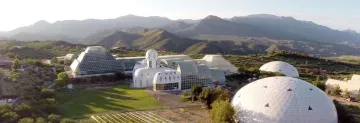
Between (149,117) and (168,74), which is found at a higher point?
(168,74)

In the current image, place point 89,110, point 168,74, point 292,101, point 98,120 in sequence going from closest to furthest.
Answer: point 292,101, point 98,120, point 89,110, point 168,74

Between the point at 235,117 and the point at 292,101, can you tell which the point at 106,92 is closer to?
the point at 235,117

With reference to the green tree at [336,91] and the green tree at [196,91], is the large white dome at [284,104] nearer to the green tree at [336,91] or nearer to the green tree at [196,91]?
the green tree at [196,91]

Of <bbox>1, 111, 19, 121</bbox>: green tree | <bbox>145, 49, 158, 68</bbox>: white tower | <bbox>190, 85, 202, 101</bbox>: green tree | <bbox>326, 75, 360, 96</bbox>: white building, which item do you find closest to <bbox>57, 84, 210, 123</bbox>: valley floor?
<bbox>190, 85, 202, 101</bbox>: green tree

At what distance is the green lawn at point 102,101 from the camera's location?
63391 mm

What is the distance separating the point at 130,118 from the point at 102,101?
1464cm

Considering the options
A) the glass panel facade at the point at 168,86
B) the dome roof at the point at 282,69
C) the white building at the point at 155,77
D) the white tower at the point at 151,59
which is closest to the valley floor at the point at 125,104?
the glass panel facade at the point at 168,86

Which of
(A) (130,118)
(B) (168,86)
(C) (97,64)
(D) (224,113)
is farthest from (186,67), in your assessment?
(D) (224,113)

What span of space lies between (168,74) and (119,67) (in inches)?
966

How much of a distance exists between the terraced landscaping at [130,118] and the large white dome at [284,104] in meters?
13.6

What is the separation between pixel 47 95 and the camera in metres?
68.4

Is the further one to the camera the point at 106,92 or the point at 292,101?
the point at 106,92

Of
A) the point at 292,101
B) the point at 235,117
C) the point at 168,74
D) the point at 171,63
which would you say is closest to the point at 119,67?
the point at 171,63

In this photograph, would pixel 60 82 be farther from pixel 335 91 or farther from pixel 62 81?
pixel 335 91
